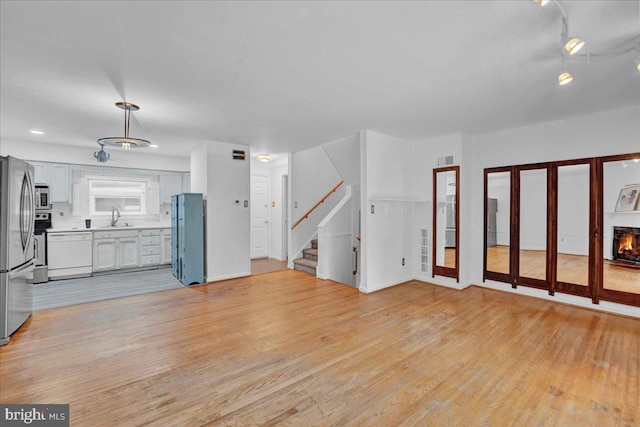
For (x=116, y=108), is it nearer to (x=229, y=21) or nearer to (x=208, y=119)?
(x=208, y=119)

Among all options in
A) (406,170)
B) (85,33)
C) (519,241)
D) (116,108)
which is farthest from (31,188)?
(519,241)

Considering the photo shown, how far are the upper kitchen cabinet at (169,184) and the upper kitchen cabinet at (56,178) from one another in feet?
5.71

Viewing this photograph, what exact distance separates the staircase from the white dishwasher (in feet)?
14.0

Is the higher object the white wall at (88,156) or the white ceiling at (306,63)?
the white ceiling at (306,63)

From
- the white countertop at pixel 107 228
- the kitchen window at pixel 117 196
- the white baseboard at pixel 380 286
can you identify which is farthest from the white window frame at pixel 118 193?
the white baseboard at pixel 380 286

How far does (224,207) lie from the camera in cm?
555

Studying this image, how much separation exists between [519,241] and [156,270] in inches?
287

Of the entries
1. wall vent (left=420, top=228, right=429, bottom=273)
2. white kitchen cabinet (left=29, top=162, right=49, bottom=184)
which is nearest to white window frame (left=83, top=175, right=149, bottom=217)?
white kitchen cabinet (left=29, top=162, right=49, bottom=184)

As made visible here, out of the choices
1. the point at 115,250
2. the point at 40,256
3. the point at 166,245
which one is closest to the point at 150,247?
the point at 166,245

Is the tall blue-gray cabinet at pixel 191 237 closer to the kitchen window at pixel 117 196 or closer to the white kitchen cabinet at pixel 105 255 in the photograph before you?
the white kitchen cabinet at pixel 105 255

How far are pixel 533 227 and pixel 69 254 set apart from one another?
846 centimetres

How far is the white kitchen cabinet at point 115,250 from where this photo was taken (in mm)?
5848

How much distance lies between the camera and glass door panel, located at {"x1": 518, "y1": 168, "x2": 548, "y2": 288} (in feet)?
14.5

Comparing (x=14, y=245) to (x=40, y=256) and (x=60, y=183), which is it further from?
(x=60, y=183)
